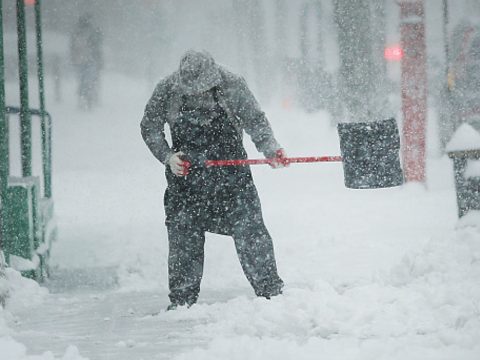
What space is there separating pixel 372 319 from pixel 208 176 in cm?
147

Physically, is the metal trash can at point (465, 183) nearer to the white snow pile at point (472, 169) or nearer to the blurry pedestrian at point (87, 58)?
the white snow pile at point (472, 169)

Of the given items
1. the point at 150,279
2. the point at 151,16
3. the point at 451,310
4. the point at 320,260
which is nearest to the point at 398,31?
the point at 320,260

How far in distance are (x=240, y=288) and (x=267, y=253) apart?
110cm

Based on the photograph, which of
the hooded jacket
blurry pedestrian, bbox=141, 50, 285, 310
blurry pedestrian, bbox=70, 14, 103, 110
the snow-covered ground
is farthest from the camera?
blurry pedestrian, bbox=70, 14, 103, 110

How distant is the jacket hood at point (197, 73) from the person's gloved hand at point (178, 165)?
404 mm

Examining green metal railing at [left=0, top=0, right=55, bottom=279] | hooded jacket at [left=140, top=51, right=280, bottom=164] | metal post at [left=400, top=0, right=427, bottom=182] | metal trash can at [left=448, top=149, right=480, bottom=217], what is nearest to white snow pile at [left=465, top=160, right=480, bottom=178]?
metal trash can at [left=448, top=149, right=480, bottom=217]

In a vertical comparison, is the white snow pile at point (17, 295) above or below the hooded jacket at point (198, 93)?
below

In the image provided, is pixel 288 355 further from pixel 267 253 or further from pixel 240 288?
pixel 240 288

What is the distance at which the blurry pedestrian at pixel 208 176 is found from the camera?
16.3 feet

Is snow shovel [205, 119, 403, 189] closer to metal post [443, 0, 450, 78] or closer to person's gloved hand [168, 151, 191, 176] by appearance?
person's gloved hand [168, 151, 191, 176]

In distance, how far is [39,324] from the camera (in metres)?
4.85

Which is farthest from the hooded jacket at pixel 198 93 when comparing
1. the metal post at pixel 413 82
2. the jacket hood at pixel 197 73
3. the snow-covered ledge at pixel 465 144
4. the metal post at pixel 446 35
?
the metal post at pixel 446 35

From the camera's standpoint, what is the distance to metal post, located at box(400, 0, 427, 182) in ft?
38.3

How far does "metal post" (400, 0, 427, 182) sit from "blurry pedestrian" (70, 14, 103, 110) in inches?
705
